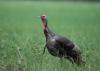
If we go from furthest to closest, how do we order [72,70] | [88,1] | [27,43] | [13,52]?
[88,1]
[27,43]
[13,52]
[72,70]

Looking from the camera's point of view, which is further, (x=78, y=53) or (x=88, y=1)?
(x=88, y=1)

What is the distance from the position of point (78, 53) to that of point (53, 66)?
1.72 feet

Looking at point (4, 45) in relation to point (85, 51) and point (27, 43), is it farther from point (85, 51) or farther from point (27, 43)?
point (85, 51)

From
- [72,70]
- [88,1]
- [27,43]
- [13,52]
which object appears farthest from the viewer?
[88,1]

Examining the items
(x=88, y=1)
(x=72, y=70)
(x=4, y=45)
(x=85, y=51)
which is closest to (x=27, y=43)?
(x=4, y=45)

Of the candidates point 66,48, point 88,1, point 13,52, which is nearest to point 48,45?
point 66,48

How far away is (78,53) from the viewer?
8344 millimetres

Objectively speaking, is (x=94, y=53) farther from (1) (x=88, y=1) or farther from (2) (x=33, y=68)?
(1) (x=88, y=1)

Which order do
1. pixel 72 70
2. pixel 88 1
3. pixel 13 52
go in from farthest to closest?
pixel 88 1 → pixel 13 52 → pixel 72 70

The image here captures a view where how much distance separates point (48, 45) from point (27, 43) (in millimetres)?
1443

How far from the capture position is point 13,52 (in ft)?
29.2

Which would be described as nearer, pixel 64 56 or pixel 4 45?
pixel 64 56

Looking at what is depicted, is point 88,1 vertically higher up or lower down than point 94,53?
lower down

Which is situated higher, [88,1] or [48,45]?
[48,45]
